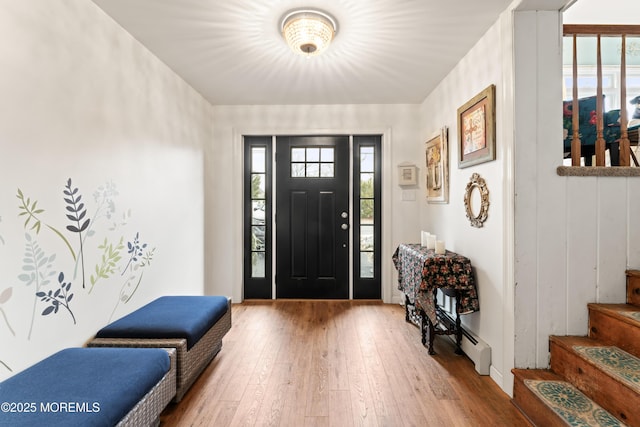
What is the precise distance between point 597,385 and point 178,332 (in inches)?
89.2

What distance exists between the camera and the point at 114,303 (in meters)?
2.04

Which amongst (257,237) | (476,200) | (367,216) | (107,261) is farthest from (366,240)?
(107,261)

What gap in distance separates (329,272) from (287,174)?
52.7 inches

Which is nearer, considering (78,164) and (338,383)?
(78,164)

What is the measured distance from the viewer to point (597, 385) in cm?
153

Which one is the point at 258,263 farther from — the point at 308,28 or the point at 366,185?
the point at 308,28

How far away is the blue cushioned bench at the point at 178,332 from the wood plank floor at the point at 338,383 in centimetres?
19

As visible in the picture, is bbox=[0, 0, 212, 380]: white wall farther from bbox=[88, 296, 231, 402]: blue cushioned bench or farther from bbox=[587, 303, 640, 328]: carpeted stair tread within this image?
bbox=[587, 303, 640, 328]: carpeted stair tread

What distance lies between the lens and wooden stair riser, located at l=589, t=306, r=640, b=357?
5.21ft

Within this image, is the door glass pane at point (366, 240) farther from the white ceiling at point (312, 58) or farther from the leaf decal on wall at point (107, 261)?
the leaf decal on wall at point (107, 261)

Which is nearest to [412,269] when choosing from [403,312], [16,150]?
[403,312]

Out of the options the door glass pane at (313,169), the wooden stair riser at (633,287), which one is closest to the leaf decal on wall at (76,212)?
the door glass pane at (313,169)

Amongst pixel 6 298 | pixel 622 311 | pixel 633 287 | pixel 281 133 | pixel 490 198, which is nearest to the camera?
pixel 6 298

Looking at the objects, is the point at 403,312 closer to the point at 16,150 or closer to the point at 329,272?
the point at 329,272
